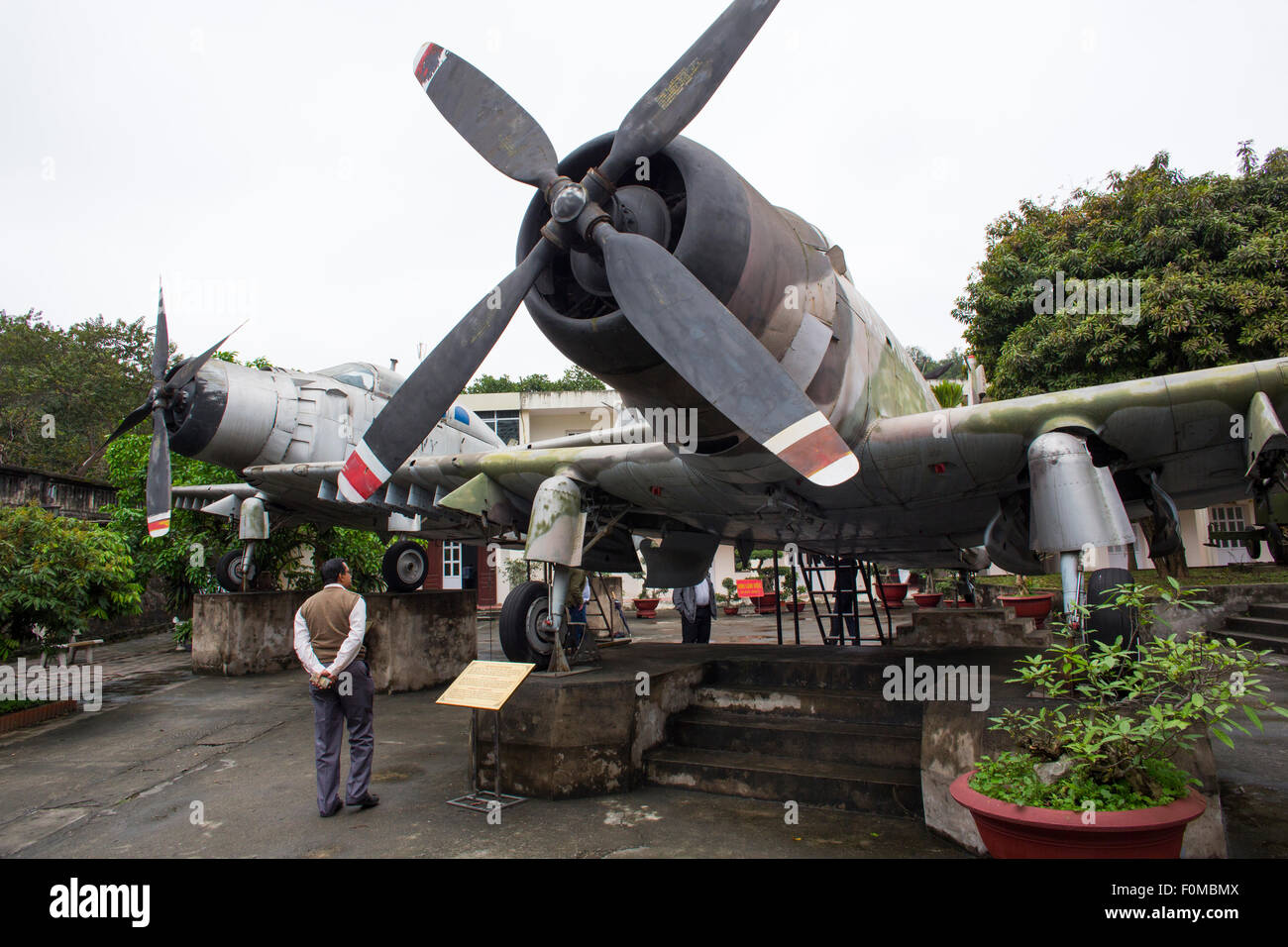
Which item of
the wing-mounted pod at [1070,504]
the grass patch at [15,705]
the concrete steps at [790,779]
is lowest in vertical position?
the grass patch at [15,705]

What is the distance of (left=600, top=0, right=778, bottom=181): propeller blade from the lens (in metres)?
4.29

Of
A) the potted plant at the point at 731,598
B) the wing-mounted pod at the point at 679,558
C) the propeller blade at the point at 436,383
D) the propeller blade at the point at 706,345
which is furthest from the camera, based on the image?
the potted plant at the point at 731,598

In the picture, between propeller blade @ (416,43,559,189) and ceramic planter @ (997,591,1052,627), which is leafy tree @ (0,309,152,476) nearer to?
propeller blade @ (416,43,559,189)

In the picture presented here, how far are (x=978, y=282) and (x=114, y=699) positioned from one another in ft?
68.5

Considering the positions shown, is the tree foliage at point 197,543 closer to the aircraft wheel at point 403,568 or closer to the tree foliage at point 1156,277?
the aircraft wheel at point 403,568

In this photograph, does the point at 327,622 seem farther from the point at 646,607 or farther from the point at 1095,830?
the point at 646,607

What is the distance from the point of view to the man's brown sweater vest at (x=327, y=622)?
17.2 feet

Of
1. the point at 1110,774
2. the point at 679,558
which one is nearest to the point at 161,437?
the point at 679,558

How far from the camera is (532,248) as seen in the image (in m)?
4.88

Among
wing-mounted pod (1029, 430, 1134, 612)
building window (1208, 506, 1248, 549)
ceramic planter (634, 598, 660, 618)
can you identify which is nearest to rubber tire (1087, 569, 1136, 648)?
wing-mounted pod (1029, 430, 1134, 612)

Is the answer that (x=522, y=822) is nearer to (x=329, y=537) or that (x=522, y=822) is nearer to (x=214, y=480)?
(x=329, y=537)

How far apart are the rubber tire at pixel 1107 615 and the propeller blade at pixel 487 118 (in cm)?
433

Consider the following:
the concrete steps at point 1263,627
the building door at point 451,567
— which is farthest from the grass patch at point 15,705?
the building door at point 451,567
